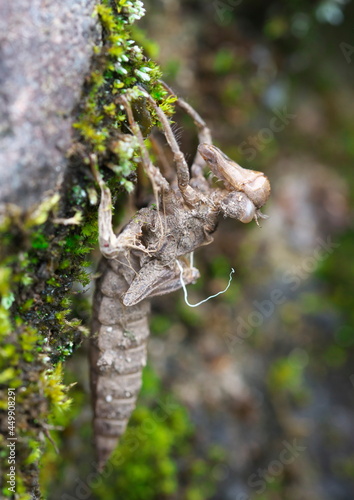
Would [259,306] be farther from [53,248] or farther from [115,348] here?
[53,248]

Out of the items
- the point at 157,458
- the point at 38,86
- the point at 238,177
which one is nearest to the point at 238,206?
the point at 238,177

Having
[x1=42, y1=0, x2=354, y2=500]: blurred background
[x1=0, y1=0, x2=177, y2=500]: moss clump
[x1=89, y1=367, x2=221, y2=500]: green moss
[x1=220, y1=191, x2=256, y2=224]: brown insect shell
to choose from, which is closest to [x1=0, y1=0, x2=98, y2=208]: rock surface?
[x1=0, y1=0, x2=177, y2=500]: moss clump

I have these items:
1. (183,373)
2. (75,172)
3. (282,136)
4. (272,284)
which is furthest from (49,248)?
(282,136)

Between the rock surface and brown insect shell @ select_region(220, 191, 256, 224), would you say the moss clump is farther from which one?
brown insect shell @ select_region(220, 191, 256, 224)

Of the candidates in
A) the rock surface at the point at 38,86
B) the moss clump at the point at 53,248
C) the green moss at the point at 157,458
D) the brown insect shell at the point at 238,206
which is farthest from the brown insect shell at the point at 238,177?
the green moss at the point at 157,458

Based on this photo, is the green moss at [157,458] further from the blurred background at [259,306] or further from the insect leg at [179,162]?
the insect leg at [179,162]

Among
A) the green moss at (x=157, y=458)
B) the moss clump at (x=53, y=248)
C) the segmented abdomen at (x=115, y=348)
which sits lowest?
the green moss at (x=157, y=458)
